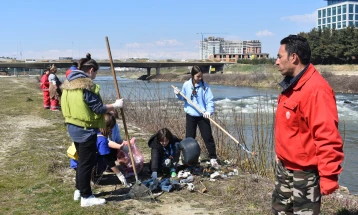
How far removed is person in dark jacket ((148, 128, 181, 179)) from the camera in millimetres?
5383

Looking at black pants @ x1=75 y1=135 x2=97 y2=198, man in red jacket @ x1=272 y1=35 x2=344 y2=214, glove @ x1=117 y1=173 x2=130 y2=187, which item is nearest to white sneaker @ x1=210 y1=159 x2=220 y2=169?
glove @ x1=117 y1=173 x2=130 y2=187

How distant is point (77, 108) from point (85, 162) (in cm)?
59

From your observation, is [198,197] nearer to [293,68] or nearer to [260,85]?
[293,68]

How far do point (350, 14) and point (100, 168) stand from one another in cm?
9900

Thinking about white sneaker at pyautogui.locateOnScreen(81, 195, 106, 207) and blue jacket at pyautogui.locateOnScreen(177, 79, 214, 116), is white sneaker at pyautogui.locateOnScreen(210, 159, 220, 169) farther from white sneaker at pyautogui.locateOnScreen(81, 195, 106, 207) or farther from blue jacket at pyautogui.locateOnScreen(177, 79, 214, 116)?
white sneaker at pyautogui.locateOnScreen(81, 195, 106, 207)

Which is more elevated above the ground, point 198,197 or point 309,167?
point 309,167

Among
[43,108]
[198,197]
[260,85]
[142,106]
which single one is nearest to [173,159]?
[198,197]

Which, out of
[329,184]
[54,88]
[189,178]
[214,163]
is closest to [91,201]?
[189,178]

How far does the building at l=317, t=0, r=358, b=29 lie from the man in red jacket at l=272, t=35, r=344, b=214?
94.9 meters

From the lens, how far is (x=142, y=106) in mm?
12203

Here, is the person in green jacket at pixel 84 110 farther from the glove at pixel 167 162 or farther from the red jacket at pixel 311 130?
the red jacket at pixel 311 130

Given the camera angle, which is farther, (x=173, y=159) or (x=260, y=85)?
(x=260, y=85)

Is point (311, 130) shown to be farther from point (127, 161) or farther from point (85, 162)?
point (127, 161)

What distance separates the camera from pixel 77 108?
4012mm
